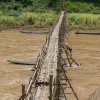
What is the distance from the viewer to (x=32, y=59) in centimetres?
2647

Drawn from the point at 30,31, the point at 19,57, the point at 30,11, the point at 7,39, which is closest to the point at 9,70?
the point at 19,57

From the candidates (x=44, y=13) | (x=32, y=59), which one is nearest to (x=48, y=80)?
(x=32, y=59)

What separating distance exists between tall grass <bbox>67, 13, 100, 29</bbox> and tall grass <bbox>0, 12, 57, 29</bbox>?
2.07 metres

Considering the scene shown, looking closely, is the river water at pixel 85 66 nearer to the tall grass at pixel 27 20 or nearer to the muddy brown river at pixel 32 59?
the muddy brown river at pixel 32 59

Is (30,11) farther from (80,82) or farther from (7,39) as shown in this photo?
(80,82)

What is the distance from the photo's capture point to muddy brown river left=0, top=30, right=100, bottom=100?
1903cm

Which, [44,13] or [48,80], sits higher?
[48,80]

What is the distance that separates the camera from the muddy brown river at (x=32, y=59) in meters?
19.0

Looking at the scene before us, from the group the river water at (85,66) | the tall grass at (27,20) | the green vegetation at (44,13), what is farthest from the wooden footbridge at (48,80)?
the green vegetation at (44,13)

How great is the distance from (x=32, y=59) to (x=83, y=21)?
1909cm

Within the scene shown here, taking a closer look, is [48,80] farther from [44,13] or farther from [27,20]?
[44,13]

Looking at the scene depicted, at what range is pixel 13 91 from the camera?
725 inches

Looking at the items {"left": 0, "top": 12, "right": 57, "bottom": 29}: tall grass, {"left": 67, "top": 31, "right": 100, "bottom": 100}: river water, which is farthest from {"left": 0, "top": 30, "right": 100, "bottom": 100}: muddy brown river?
{"left": 0, "top": 12, "right": 57, "bottom": 29}: tall grass

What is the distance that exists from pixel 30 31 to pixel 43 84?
29240 mm
